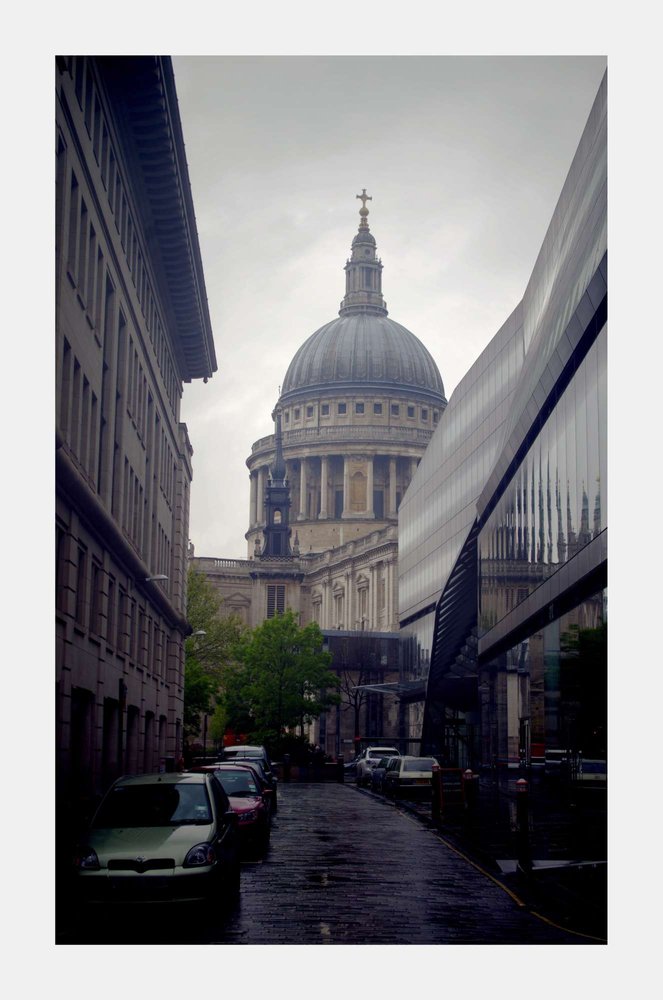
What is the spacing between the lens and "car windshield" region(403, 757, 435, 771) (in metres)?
49.7

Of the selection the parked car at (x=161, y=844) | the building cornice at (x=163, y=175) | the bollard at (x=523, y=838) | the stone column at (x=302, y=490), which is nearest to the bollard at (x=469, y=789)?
the bollard at (x=523, y=838)

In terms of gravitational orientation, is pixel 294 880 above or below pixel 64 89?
below

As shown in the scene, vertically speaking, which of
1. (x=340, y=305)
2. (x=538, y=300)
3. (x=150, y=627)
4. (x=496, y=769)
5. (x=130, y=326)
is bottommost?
(x=496, y=769)

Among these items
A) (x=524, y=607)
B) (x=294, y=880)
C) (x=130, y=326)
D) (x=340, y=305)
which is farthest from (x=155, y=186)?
(x=340, y=305)

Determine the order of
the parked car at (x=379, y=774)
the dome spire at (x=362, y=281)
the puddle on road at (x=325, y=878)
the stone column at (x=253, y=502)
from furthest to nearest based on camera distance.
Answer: the dome spire at (x=362, y=281) < the stone column at (x=253, y=502) < the parked car at (x=379, y=774) < the puddle on road at (x=325, y=878)

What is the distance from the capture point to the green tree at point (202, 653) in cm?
7794

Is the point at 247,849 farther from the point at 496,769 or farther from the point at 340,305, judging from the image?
the point at 340,305

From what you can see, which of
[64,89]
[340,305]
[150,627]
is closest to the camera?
[64,89]

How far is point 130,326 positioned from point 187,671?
4373cm

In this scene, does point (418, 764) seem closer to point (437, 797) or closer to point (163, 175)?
point (437, 797)

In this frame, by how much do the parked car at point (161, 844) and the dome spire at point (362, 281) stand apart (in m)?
174

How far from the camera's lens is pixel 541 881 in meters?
19.9

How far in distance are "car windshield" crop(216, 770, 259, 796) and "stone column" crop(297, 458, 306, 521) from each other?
14245 centimetres

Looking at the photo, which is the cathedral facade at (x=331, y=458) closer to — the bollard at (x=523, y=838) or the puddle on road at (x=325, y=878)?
the bollard at (x=523, y=838)
